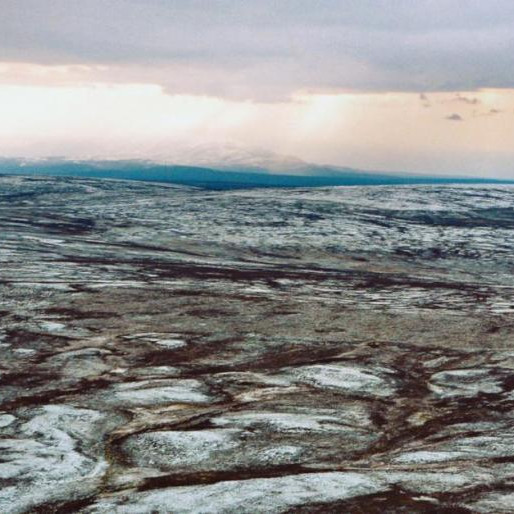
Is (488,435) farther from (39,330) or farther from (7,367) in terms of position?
(39,330)

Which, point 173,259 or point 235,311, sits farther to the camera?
point 173,259

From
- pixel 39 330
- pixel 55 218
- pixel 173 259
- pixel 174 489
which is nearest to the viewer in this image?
pixel 174 489

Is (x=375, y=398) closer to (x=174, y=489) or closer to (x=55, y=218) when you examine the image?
(x=174, y=489)

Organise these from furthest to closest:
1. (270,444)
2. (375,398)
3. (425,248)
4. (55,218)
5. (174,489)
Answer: (55,218)
(425,248)
(375,398)
(270,444)
(174,489)

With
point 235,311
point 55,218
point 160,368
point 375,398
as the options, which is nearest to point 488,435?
point 375,398

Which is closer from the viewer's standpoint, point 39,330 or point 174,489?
point 174,489

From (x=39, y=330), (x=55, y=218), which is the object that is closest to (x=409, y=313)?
(x=39, y=330)
